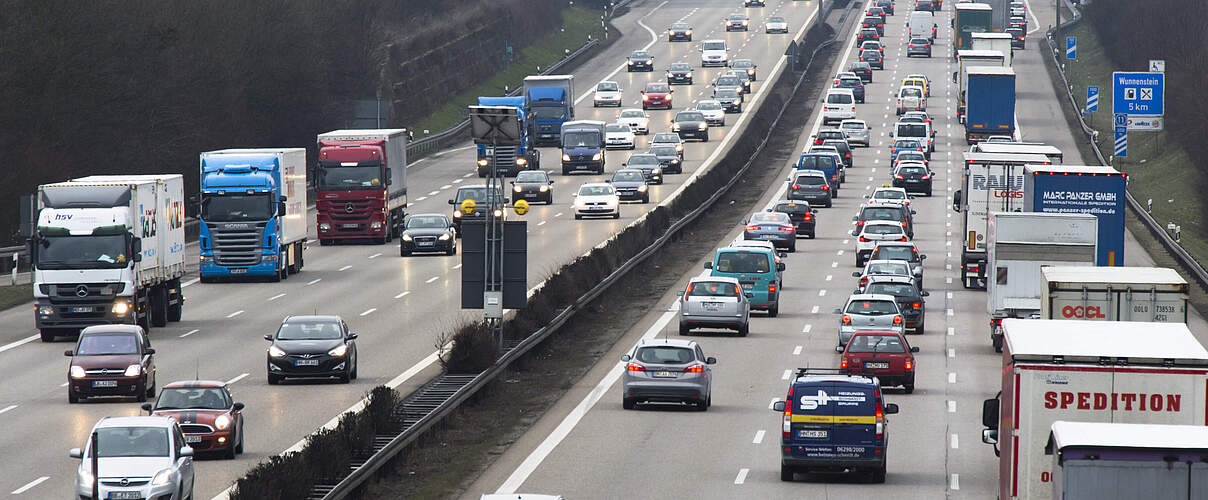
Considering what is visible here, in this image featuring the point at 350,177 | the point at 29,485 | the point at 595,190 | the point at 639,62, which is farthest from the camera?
the point at 639,62

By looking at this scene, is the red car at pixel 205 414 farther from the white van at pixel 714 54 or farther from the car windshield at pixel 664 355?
the white van at pixel 714 54

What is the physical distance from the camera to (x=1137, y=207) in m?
67.8

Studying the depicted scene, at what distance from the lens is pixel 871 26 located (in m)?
139

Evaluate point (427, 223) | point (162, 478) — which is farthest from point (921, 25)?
point (162, 478)

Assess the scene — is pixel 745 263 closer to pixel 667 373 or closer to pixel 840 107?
pixel 667 373

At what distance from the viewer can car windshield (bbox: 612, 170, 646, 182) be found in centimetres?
7262

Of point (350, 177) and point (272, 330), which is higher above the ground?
point (350, 177)

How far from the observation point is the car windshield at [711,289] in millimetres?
43094

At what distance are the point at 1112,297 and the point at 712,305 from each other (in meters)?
14.8

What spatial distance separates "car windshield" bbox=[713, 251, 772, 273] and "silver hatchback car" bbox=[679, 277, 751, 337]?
10.6 feet

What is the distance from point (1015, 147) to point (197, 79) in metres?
36.9

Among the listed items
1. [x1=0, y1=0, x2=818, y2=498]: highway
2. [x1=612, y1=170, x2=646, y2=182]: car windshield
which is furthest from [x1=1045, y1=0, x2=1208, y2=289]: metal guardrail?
[x1=612, y1=170, x2=646, y2=182]: car windshield

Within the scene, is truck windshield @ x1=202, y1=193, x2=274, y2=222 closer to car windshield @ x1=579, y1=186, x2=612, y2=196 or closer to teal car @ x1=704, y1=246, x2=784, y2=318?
teal car @ x1=704, y1=246, x2=784, y2=318

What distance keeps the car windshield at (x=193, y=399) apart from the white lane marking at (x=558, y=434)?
4.46 m
